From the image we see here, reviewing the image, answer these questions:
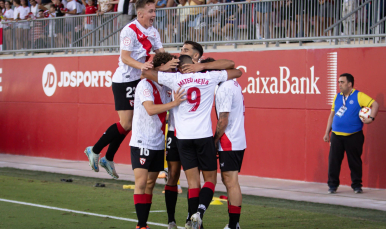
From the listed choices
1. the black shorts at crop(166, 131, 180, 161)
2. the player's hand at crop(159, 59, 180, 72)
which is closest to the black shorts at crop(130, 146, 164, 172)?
the black shorts at crop(166, 131, 180, 161)

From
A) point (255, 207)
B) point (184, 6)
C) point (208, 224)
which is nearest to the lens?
point (208, 224)

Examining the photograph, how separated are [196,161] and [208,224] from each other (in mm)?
1486

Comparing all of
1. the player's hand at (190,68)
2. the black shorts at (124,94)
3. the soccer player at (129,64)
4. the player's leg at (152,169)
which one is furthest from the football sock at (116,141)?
the player's hand at (190,68)

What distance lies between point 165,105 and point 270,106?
664 cm

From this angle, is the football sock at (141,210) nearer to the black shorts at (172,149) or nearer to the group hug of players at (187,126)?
the group hug of players at (187,126)

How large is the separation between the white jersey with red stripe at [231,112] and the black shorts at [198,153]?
0.97ft

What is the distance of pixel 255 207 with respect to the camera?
8.80 m

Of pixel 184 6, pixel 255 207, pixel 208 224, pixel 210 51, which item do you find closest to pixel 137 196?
pixel 208 224

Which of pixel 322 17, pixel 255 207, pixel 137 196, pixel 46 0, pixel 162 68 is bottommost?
pixel 255 207

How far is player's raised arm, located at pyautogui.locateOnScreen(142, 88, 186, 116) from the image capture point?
595cm

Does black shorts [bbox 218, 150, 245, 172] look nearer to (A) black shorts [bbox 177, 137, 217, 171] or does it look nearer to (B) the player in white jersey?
(B) the player in white jersey

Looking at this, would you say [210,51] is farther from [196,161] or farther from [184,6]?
[196,161]

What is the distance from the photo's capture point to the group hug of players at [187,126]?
6.02 metres

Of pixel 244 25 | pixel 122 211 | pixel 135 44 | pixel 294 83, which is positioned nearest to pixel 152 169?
pixel 135 44
